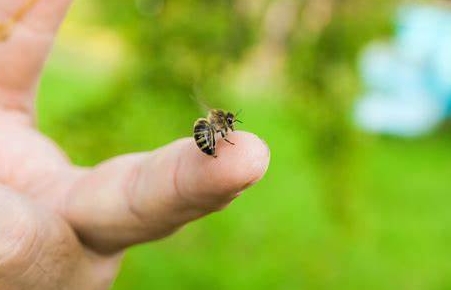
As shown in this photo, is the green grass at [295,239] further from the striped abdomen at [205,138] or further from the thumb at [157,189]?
the striped abdomen at [205,138]

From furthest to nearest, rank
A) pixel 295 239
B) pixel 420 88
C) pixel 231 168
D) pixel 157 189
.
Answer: pixel 420 88 → pixel 295 239 → pixel 157 189 → pixel 231 168

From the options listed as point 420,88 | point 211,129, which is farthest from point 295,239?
point 211,129

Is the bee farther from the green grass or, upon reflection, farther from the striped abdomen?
the green grass

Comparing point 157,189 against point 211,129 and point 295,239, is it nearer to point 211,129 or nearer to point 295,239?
point 211,129

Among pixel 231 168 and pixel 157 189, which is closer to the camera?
pixel 231 168

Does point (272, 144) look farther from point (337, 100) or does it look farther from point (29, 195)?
point (29, 195)

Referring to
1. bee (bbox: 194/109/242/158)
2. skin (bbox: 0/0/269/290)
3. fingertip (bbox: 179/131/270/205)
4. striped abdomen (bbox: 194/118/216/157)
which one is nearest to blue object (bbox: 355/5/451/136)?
skin (bbox: 0/0/269/290)

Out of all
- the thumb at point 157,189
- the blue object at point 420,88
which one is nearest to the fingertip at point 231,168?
the thumb at point 157,189
